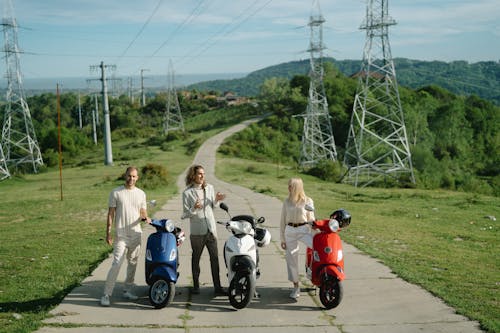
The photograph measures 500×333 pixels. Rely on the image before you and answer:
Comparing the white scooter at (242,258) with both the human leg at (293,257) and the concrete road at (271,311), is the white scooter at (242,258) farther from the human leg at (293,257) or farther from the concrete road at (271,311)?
the human leg at (293,257)

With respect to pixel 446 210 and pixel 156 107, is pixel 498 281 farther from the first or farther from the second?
pixel 156 107

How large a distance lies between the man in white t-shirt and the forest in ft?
104

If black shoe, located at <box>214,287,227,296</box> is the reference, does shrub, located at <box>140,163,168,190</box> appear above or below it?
below

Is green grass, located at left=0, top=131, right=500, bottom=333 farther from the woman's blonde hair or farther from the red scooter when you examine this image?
the woman's blonde hair

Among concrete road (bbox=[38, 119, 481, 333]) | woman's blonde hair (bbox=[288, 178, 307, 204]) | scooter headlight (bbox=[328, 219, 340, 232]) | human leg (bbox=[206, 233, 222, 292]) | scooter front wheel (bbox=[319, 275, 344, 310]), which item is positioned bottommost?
concrete road (bbox=[38, 119, 481, 333])

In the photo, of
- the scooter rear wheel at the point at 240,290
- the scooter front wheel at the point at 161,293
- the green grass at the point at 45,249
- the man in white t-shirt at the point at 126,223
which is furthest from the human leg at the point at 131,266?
the scooter rear wheel at the point at 240,290

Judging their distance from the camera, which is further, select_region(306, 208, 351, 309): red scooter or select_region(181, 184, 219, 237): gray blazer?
select_region(181, 184, 219, 237): gray blazer

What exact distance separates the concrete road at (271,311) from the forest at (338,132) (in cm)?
3057

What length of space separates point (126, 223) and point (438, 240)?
30.1 feet

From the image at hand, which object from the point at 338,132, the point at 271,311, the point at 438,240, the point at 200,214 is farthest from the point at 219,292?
the point at 338,132

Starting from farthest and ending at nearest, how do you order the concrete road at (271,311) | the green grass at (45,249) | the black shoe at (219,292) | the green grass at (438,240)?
the green grass at (438,240)
the black shoe at (219,292)
the green grass at (45,249)
the concrete road at (271,311)

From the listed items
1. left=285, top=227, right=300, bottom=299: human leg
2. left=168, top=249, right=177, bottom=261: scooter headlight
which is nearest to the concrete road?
left=285, top=227, right=300, bottom=299: human leg

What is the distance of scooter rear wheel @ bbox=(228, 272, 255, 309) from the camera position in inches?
279

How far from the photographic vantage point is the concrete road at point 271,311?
6.47 metres
